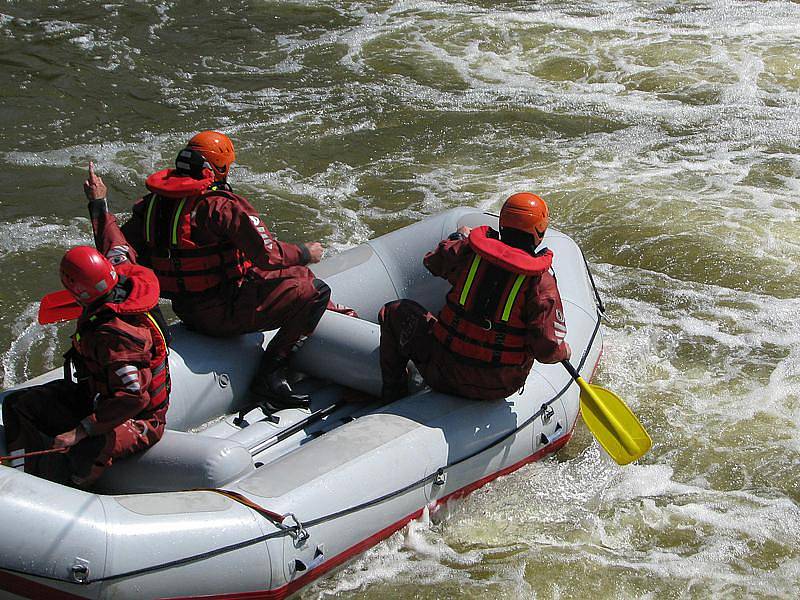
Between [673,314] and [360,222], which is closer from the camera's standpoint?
[673,314]

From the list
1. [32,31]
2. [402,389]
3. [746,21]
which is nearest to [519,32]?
[746,21]

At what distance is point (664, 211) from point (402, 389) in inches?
155

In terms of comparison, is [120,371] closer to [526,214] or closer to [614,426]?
[526,214]

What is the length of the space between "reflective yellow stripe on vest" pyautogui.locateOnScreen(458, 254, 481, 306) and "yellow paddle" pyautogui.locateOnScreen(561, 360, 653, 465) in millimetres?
583

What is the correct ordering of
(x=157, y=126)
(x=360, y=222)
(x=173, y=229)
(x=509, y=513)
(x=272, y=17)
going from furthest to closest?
(x=272, y=17), (x=157, y=126), (x=360, y=222), (x=509, y=513), (x=173, y=229)

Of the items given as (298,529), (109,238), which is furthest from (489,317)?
(109,238)

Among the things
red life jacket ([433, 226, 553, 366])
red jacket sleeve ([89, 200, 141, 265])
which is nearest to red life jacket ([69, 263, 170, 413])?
red jacket sleeve ([89, 200, 141, 265])

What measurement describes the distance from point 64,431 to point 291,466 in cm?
84

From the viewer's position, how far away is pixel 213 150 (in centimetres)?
436

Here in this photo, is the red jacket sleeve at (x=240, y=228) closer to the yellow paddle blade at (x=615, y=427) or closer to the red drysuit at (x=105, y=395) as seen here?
the red drysuit at (x=105, y=395)

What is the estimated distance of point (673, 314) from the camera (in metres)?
6.56

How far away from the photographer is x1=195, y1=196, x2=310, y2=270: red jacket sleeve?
424 cm

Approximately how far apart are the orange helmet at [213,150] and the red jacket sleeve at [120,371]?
3.39 feet

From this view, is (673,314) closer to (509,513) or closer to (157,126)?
(509,513)
